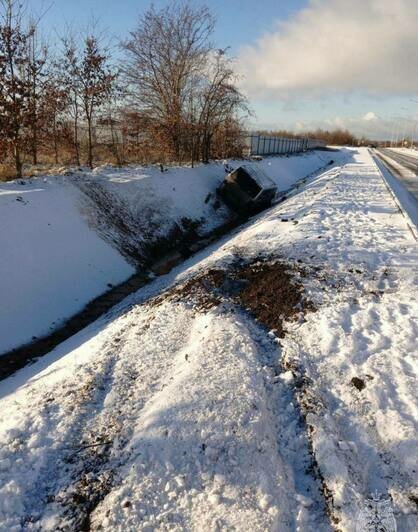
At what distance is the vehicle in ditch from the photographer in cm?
1502

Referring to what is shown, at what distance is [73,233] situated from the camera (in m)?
9.05

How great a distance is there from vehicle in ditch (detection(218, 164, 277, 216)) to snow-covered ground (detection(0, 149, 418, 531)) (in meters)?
8.77

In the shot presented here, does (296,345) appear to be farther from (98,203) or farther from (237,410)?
(98,203)

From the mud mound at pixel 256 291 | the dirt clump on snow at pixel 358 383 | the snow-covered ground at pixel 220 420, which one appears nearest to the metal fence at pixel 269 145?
the mud mound at pixel 256 291

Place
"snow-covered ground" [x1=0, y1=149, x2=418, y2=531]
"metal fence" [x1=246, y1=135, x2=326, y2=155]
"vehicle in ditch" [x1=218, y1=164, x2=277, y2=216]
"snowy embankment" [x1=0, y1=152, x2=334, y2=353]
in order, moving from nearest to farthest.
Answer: "snow-covered ground" [x1=0, y1=149, x2=418, y2=531]
"snowy embankment" [x1=0, y1=152, x2=334, y2=353]
"vehicle in ditch" [x1=218, y1=164, x2=277, y2=216]
"metal fence" [x1=246, y1=135, x2=326, y2=155]

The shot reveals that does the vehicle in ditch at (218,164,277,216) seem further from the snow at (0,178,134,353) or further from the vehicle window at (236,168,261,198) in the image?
the snow at (0,178,134,353)

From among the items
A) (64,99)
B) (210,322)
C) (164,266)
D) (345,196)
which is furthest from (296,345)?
(64,99)

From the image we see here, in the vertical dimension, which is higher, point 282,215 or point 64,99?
point 64,99

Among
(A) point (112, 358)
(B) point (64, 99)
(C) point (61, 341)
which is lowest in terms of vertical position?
(C) point (61, 341)

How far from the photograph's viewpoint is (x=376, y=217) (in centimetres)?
1079

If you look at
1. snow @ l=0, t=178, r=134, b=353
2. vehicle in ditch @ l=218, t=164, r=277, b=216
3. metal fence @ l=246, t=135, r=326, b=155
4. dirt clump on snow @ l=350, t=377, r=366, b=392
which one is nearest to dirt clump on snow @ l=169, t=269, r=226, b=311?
snow @ l=0, t=178, r=134, b=353

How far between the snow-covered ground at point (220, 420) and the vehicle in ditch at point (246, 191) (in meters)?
8.77

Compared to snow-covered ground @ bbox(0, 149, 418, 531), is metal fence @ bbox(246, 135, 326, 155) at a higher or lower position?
higher

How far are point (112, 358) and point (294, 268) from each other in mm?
3595
